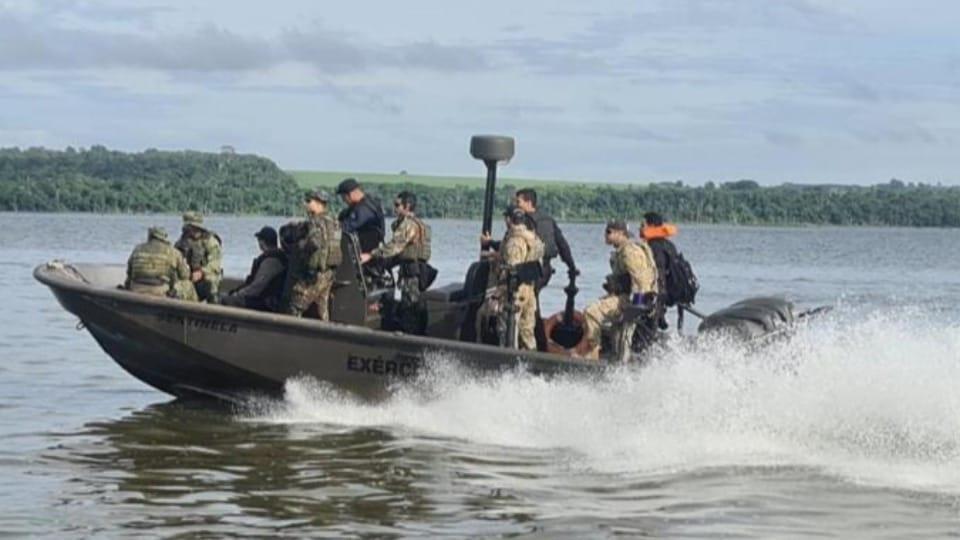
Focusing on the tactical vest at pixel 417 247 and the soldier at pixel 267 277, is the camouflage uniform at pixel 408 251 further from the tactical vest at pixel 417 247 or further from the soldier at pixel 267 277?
the soldier at pixel 267 277

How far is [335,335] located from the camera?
1350 centimetres

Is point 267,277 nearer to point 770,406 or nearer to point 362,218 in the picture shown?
point 362,218

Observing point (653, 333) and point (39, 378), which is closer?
point (653, 333)

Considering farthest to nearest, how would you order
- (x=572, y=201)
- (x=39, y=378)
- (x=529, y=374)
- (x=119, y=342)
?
(x=572, y=201) → (x=39, y=378) → (x=119, y=342) → (x=529, y=374)

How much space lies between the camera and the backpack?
13.3 m

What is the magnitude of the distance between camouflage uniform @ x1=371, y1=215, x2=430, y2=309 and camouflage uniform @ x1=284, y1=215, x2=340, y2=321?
1.20 feet

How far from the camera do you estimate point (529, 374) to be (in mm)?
13023

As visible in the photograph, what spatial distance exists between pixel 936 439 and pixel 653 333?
2.14 metres

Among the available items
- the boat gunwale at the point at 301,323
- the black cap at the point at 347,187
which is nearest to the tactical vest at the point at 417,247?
the black cap at the point at 347,187

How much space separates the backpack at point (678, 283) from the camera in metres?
13.3

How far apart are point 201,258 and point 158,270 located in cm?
67

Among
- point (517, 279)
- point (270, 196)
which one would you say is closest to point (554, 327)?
point (517, 279)

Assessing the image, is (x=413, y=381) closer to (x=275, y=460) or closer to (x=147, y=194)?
(x=275, y=460)

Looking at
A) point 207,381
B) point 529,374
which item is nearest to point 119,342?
point 207,381
